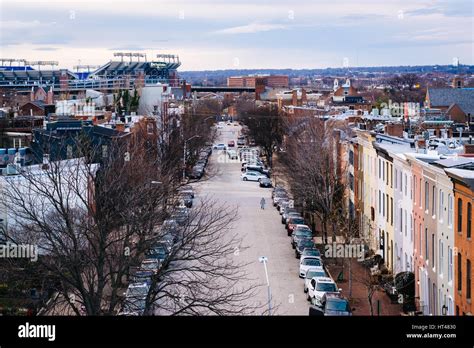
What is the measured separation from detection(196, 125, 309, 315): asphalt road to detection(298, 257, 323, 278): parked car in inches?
8.8

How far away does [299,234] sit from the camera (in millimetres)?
33500

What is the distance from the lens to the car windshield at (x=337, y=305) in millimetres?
20922

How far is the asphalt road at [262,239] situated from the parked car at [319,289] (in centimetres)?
29

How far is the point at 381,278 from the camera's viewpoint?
26.0m

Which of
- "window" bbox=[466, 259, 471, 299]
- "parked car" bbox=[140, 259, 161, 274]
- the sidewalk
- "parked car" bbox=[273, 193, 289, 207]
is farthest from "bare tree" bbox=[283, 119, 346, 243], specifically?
"window" bbox=[466, 259, 471, 299]

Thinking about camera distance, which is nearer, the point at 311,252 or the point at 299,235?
the point at 311,252

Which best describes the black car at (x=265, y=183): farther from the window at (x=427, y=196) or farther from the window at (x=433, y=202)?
the window at (x=433, y=202)

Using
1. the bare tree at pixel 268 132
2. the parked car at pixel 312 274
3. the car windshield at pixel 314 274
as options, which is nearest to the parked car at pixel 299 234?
the parked car at pixel 312 274

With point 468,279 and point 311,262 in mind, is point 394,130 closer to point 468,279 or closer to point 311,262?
point 311,262

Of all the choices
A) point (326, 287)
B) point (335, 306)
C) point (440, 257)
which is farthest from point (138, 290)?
point (326, 287)

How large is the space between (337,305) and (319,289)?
2.48 meters

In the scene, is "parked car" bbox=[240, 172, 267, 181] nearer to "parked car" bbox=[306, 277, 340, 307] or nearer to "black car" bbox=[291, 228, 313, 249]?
"black car" bbox=[291, 228, 313, 249]
